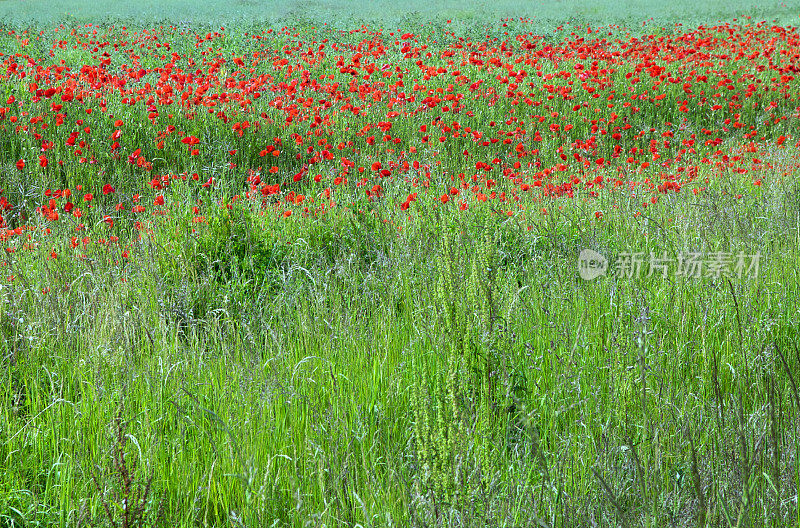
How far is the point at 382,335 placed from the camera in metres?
2.48

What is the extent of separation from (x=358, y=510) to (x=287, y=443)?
0.37 m

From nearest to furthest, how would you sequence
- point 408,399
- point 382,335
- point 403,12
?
point 408,399, point 382,335, point 403,12

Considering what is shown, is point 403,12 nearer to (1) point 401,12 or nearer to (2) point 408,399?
(1) point 401,12

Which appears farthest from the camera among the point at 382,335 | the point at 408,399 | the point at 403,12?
the point at 403,12

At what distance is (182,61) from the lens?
35.9 ft

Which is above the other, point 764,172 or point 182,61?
point 182,61

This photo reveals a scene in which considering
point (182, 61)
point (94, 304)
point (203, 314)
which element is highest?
point (182, 61)

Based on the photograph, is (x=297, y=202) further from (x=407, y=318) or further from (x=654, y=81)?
(x=654, y=81)

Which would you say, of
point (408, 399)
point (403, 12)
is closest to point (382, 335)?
point (408, 399)

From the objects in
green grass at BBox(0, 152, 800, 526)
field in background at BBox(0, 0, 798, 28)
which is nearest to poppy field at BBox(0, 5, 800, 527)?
green grass at BBox(0, 152, 800, 526)

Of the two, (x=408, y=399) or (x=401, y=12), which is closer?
(x=408, y=399)

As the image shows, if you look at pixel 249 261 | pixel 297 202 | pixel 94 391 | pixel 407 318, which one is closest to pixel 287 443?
pixel 94 391

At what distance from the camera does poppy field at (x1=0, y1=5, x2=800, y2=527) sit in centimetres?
155

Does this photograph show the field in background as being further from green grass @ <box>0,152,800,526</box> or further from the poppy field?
green grass @ <box>0,152,800,526</box>
